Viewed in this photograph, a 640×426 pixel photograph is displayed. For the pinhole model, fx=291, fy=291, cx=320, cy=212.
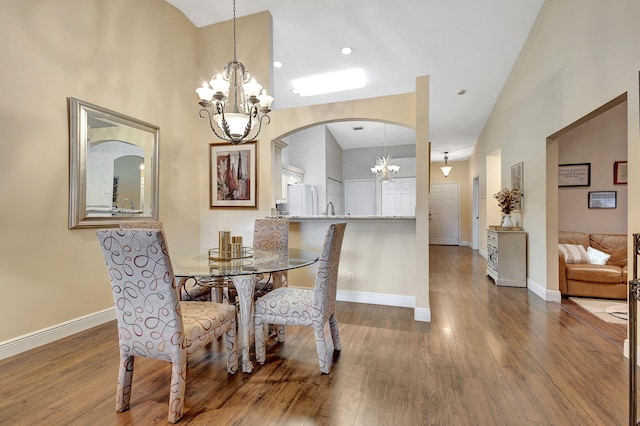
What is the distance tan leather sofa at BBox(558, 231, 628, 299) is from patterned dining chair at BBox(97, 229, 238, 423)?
427 cm

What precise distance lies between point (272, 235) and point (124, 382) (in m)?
1.62

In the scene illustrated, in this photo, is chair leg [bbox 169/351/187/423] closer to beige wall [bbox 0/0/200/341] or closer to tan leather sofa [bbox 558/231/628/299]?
beige wall [bbox 0/0/200/341]

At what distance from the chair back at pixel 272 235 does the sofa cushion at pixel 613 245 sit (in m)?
4.20

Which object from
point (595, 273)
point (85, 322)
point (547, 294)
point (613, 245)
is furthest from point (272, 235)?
point (613, 245)

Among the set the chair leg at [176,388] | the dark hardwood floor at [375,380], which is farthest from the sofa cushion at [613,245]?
the chair leg at [176,388]

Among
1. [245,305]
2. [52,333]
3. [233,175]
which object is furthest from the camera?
[233,175]

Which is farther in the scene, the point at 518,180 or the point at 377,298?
the point at 518,180

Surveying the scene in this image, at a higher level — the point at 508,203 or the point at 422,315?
the point at 508,203

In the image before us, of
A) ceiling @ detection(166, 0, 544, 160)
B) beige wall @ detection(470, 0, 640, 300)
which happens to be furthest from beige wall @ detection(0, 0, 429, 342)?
beige wall @ detection(470, 0, 640, 300)

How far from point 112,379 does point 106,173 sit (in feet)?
6.35

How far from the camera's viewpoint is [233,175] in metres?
3.88

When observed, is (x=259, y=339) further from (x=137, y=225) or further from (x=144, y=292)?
(x=137, y=225)

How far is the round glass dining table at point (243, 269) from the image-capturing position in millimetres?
1820

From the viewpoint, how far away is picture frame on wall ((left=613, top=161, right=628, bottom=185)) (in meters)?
4.04
